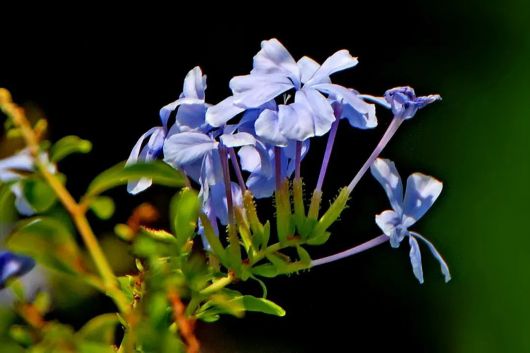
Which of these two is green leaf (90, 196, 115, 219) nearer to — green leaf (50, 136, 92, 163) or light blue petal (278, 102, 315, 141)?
green leaf (50, 136, 92, 163)

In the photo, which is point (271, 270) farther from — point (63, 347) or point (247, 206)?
point (63, 347)

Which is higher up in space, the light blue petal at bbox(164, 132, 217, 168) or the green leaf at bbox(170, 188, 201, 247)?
the light blue petal at bbox(164, 132, 217, 168)

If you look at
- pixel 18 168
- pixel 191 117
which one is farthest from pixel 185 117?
pixel 18 168

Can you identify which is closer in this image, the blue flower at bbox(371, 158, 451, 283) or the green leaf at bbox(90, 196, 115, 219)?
the green leaf at bbox(90, 196, 115, 219)

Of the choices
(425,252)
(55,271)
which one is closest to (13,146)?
(55,271)

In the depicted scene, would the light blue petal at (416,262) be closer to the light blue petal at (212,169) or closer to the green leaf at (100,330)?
the light blue petal at (212,169)

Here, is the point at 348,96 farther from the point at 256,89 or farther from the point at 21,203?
the point at 21,203

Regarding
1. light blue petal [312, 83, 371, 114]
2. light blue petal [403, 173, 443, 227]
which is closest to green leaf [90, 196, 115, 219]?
light blue petal [312, 83, 371, 114]
